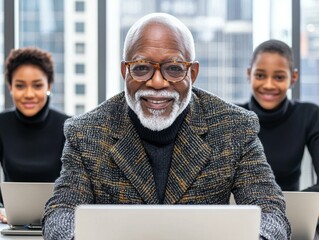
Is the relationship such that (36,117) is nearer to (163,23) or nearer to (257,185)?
(163,23)

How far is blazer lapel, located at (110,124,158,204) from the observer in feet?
6.57

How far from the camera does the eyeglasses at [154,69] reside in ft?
6.48

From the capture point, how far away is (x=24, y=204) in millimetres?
2270

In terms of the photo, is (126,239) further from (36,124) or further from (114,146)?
(36,124)

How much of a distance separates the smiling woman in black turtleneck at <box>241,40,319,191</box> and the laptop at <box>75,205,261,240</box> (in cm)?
203

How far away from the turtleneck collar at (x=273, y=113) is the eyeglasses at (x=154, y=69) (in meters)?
1.52

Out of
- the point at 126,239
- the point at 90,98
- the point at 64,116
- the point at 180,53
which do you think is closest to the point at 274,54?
the point at 64,116

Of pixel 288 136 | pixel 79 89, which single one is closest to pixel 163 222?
pixel 288 136

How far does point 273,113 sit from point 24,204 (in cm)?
164

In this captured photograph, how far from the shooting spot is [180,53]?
202cm

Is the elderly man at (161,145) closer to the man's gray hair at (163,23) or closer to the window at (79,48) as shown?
the man's gray hair at (163,23)

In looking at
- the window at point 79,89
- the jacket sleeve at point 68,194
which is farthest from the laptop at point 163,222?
the window at point 79,89

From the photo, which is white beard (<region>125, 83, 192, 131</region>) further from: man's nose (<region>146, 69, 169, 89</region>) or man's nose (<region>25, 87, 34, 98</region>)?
man's nose (<region>25, 87, 34, 98</region>)

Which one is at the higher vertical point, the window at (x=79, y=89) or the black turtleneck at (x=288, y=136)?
the window at (x=79, y=89)
